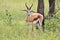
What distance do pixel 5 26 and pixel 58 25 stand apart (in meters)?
2.24

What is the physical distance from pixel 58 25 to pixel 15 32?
2286 mm

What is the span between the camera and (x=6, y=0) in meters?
23.7

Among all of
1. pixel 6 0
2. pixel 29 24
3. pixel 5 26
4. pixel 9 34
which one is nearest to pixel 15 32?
pixel 9 34

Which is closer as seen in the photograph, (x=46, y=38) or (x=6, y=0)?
(x=46, y=38)

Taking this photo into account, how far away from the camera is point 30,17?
413 inches

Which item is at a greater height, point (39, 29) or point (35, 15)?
point (35, 15)

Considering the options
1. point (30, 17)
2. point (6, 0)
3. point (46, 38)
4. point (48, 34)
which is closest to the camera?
point (46, 38)

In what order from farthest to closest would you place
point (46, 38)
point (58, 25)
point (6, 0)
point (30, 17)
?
point (6, 0), point (58, 25), point (30, 17), point (46, 38)

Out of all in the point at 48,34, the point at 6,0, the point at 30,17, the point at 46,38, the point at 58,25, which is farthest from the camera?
the point at 6,0

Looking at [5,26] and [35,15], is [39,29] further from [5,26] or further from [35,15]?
[5,26]

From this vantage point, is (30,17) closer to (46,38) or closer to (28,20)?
(28,20)

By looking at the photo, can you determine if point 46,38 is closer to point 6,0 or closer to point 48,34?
point 48,34

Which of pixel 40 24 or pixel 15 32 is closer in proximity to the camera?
pixel 15 32

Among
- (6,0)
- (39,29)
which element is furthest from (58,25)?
(6,0)
